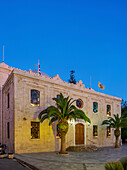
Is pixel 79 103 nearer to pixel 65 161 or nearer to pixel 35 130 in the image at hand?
pixel 35 130

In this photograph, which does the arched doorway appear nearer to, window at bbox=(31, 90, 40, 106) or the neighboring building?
the neighboring building

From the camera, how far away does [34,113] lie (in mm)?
20375

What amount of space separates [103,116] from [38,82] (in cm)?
1335

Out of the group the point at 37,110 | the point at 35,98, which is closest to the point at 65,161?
the point at 37,110

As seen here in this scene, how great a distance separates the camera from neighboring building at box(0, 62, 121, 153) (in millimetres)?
19062

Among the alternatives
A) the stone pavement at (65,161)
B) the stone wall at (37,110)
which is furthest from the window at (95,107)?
the stone pavement at (65,161)

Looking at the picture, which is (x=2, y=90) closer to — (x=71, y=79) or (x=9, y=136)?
(x=9, y=136)

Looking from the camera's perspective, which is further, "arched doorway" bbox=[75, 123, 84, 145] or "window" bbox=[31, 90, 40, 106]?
"arched doorway" bbox=[75, 123, 84, 145]

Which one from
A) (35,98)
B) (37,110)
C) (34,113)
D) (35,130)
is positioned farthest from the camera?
(35,98)

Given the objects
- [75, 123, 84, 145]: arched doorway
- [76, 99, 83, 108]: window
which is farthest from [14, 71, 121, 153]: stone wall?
[75, 123, 84, 145]: arched doorway

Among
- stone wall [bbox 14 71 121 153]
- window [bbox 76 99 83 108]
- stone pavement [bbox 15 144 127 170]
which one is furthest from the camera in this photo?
window [bbox 76 99 83 108]

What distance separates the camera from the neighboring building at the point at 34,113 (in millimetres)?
19062

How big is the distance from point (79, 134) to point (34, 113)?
787 centimetres

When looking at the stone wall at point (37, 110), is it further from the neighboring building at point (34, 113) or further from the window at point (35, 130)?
the window at point (35, 130)
